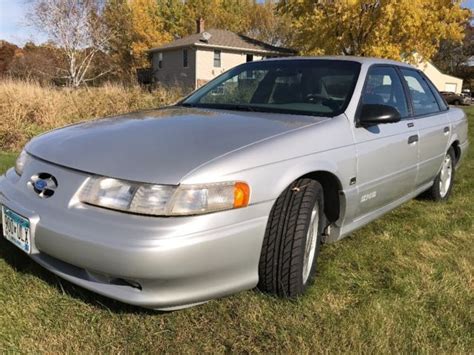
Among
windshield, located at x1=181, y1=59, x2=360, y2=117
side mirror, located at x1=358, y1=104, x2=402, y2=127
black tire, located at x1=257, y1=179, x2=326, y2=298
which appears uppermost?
windshield, located at x1=181, y1=59, x2=360, y2=117

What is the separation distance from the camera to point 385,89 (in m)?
3.86

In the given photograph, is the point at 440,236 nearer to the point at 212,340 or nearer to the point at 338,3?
the point at 212,340

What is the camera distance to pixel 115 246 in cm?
211

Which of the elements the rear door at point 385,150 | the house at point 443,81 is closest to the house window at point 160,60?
the house at point 443,81

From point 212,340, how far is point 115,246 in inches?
26.7

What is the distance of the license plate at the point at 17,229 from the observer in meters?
2.41

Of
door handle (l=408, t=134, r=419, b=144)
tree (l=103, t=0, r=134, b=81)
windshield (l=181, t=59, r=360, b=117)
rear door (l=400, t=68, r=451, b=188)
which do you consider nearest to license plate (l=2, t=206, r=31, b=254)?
windshield (l=181, t=59, r=360, b=117)

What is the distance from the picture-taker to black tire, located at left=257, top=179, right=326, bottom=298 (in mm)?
2498

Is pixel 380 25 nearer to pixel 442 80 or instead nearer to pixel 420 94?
pixel 420 94

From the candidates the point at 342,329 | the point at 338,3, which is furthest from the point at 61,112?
the point at 338,3

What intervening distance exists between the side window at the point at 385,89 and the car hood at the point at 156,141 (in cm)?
76

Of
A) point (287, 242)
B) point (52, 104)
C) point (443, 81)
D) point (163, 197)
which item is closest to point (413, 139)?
point (287, 242)

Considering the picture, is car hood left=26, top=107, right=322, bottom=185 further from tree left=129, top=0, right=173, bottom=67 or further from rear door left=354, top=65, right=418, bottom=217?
tree left=129, top=0, right=173, bottom=67

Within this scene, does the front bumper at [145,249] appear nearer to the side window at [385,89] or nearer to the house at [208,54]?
the side window at [385,89]
